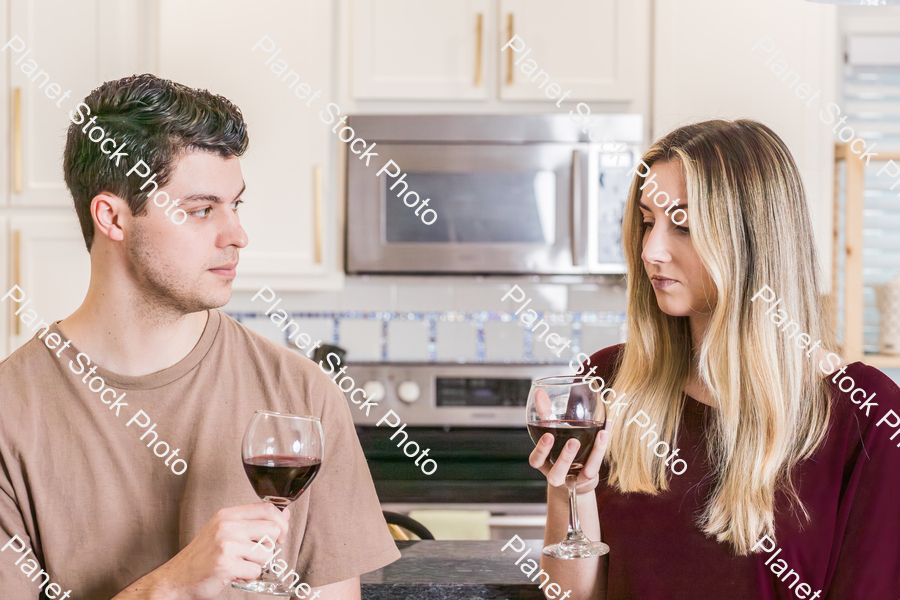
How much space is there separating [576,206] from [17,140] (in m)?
1.80

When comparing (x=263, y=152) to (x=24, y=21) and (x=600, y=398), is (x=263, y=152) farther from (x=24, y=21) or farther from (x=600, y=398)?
(x=600, y=398)

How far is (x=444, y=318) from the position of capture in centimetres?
303

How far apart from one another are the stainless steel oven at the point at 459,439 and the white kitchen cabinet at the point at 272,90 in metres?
0.50

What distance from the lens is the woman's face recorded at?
4.11 feet

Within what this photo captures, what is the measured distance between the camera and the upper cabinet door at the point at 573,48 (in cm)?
257

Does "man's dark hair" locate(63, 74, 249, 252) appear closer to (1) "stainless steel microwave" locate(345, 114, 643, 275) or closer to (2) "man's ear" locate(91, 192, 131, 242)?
(2) "man's ear" locate(91, 192, 131, 242)

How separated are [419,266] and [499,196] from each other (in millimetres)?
338

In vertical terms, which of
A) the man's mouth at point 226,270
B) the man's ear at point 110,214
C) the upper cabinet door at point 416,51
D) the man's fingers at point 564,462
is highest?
the upper cabinet door at point 416,51

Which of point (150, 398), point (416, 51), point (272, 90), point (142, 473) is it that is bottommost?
point (142, 473)

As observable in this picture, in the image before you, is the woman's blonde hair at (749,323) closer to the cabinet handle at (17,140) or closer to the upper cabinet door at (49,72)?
the upper cabinet door at (49,72)

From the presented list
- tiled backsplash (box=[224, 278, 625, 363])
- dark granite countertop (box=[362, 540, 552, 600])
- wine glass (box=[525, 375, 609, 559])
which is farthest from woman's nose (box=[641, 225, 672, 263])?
tiled backsplash (box=[224, 278, 625, 363])

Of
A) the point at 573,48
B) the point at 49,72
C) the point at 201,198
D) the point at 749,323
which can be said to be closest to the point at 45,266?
the point at 49,72

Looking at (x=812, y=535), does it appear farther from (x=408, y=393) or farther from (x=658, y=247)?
(x=408, y=393)

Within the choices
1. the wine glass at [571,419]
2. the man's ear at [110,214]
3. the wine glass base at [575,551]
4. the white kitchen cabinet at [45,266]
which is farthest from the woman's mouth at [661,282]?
the white kitchen cabinet at [45,266]
